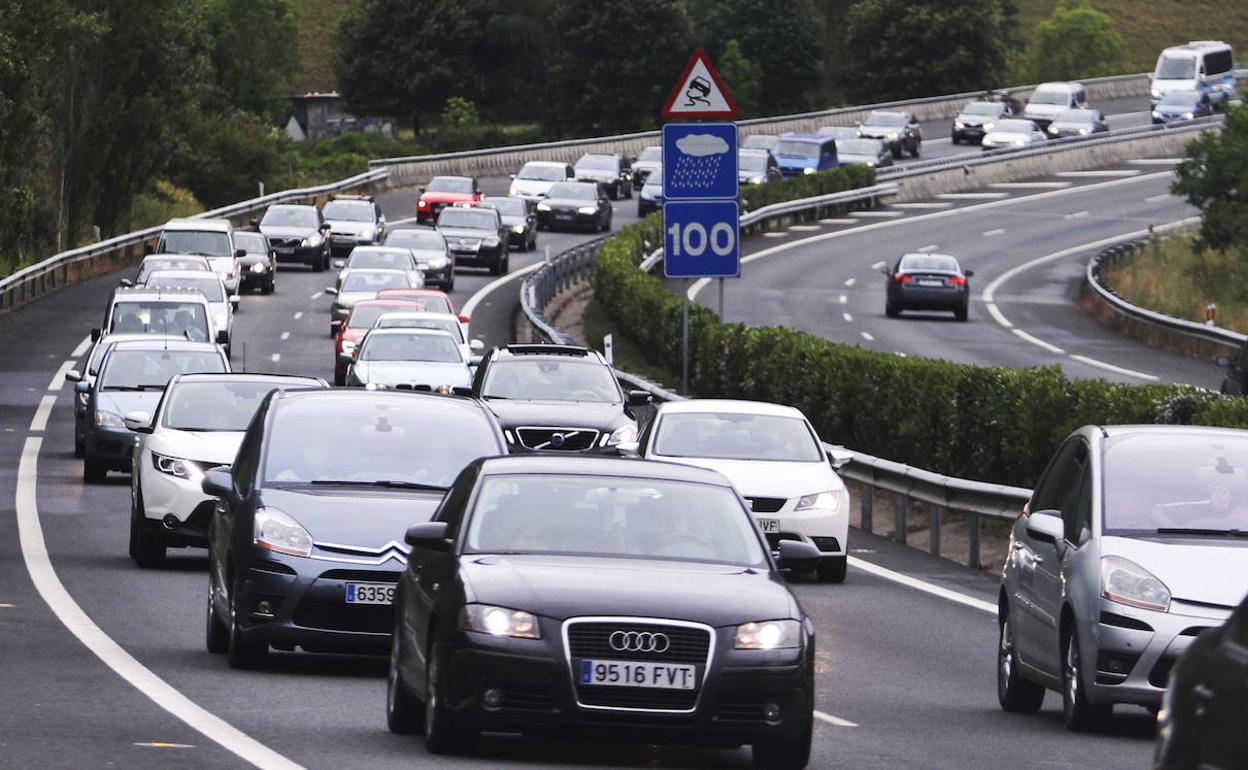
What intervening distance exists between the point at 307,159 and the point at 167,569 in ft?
371

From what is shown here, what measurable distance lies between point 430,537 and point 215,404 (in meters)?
10.9

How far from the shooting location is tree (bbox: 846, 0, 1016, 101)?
416ft

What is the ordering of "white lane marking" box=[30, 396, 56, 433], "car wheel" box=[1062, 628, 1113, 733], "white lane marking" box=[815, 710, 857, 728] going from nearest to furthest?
"car wheel" box=[1062, 628, 1113, 733]
"white lane marking" box=[815, 710, 857, 728]
"white lane marking" box=[30, 396, 56, 433]

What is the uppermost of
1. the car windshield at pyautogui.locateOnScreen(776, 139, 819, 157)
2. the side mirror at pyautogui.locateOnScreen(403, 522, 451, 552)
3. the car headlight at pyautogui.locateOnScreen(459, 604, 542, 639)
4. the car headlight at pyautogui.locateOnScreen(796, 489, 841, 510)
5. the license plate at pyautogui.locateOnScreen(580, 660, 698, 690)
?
the side mirror at pyautogui.locateOnScreen(403, 522, 451, 552)

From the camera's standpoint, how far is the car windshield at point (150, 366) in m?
28.7

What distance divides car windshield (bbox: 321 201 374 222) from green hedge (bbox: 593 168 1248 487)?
3306 cm

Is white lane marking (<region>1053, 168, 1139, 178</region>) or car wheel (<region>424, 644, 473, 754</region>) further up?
car wheel (<region>424, 644, 473, 754</region>)

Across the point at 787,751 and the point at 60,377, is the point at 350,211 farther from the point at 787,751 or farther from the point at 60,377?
the point at 787,751

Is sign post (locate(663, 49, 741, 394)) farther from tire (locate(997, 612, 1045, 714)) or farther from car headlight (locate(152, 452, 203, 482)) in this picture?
tire (locate(997, 612, 1045, 714))

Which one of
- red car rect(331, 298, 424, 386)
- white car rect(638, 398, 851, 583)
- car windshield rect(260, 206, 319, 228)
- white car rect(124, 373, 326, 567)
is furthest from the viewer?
car windshield rect(260, 206, 319, 228)

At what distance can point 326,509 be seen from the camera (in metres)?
13.7

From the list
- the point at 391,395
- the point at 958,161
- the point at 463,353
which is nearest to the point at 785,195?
the point at 958,161

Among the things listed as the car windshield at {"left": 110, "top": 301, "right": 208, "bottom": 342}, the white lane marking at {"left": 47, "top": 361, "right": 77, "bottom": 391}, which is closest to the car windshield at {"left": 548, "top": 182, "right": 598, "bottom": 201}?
the white lane marking at {"left": 47, "top": 361, "right": 77, "bottom": 391}

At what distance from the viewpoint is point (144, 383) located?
94.7ft
